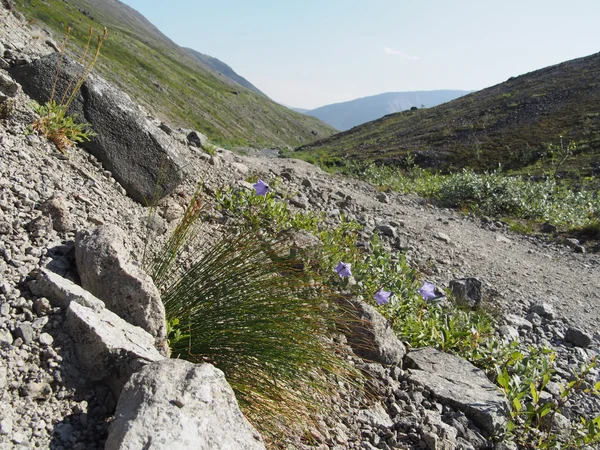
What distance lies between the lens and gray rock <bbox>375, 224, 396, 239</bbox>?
7.47 meters

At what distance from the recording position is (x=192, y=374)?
6.25 feet

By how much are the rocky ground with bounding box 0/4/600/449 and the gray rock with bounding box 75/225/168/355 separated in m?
0.19

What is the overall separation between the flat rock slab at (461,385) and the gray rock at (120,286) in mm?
2149

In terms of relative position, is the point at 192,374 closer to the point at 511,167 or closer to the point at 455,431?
the point at 455,431

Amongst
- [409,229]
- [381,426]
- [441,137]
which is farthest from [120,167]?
[441,137]

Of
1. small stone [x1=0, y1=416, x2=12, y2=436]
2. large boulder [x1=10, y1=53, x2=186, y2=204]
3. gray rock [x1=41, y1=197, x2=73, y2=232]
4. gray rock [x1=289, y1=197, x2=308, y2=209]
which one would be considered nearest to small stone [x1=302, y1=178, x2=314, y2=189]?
gray rock [x1=289, y1=197, x2=308, y2=209]

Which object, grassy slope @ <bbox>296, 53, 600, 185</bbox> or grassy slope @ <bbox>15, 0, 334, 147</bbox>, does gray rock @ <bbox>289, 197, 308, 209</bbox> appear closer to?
grassy slope @ <bbox>296, 53, 600, 185</bbox>

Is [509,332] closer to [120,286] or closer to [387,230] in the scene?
[387,230]

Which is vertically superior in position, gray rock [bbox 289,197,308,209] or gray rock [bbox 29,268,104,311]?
gray rock [bbox 289,197,308,209]

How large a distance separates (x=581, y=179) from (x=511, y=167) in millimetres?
6443

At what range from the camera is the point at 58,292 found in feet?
7.21

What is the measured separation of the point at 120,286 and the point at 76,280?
0.30 metres

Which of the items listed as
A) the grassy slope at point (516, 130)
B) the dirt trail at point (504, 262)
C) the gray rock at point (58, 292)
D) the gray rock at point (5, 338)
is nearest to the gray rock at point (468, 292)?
the dirt trail at point (504, 262)

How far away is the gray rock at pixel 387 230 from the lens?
7.47 metres
